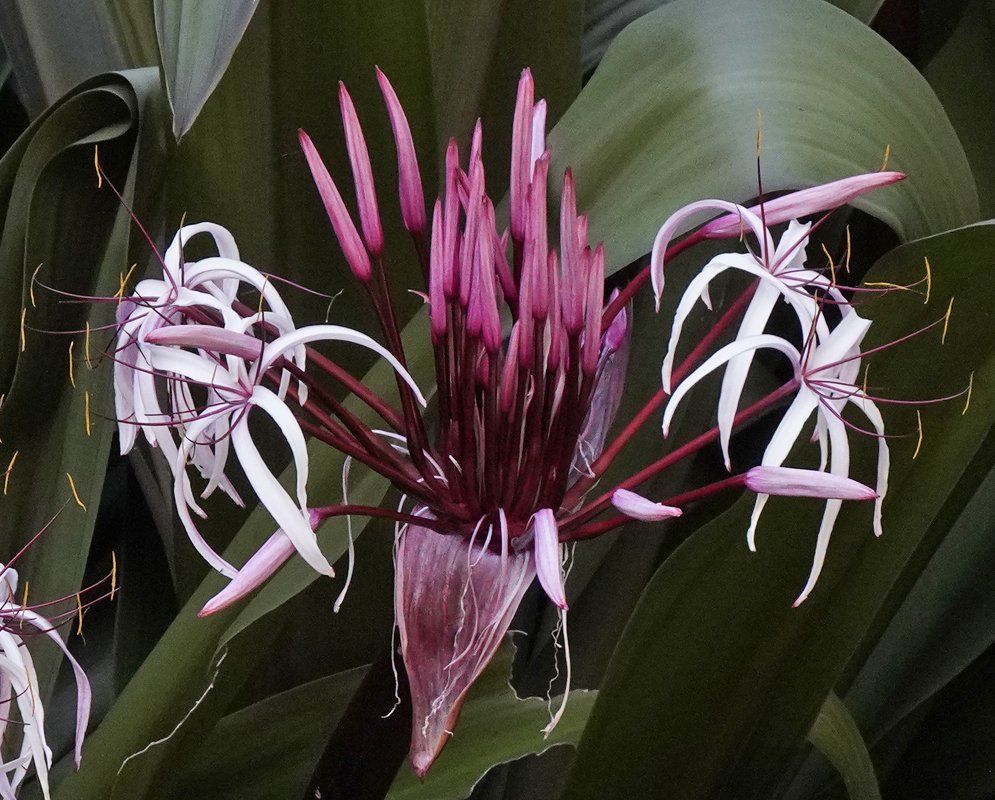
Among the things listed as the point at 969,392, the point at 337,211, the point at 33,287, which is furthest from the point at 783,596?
the point at 33,287

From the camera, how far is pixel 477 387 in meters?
0.26

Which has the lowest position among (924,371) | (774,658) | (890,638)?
(890,638)

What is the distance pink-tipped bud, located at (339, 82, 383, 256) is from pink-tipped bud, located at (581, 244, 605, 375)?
68mm

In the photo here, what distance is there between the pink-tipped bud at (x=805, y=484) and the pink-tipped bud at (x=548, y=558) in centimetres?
5

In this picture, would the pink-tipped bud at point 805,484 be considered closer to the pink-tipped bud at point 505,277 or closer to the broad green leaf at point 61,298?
the pink-tipped bud at point 505,277

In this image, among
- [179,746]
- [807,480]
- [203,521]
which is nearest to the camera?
[807,480]

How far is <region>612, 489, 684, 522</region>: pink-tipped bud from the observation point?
0.23 meters

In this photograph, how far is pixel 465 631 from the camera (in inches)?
9.9

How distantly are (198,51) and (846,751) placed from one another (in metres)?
0.33

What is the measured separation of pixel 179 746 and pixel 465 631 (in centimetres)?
14

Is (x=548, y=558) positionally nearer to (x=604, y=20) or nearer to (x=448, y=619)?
(x=448, y=619)

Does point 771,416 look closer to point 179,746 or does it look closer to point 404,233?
point 404,233

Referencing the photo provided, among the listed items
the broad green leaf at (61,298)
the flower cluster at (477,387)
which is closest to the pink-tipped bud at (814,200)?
the flower cluster at (477,387)

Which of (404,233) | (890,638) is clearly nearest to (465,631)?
(404,233)
